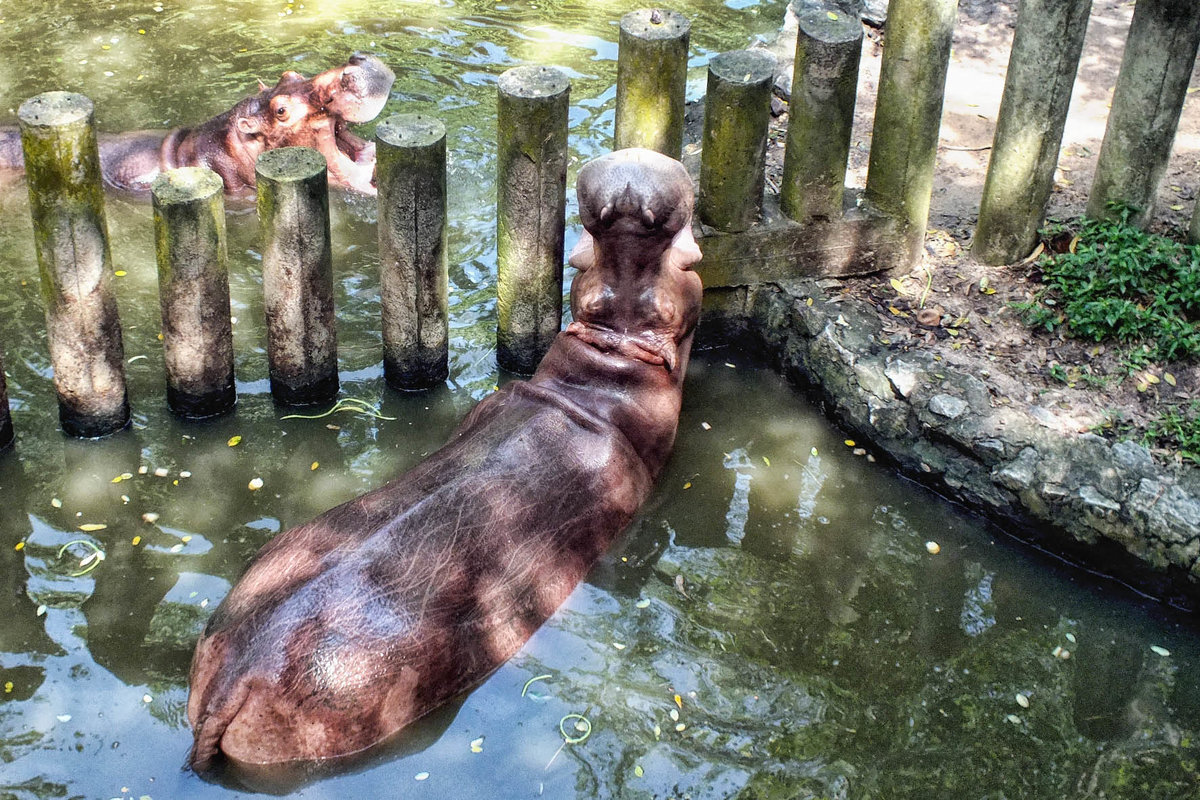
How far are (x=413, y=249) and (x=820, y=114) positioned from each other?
2.07m

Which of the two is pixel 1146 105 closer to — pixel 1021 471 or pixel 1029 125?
pixel 1029 125

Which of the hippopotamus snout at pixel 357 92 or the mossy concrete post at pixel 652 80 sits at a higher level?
the mossy concrete post at pixel 652 80

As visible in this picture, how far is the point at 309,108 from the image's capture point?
830 centimetres

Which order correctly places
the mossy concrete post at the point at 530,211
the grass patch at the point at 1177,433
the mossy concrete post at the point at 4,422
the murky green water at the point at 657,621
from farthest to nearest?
the mossy concrete post at the point at 530,211 < the mossy concrete post at the point at 4,422 < the grass patch at the point at 1177,433 < the murky green water at the point at 657,621

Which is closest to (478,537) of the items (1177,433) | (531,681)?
(531,681)

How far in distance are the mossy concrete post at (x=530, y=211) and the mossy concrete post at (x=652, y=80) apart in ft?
1.23

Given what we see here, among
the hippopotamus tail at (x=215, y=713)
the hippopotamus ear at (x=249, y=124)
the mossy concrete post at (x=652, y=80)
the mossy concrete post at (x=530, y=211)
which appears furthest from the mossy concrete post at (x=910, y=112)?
the hippopotamus tail at (x=215, y=713)

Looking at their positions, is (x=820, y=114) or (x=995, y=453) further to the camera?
(x=820, y=114)

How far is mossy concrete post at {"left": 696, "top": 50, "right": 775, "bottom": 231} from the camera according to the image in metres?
6.60

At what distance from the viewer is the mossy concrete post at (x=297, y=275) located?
20.2 feet

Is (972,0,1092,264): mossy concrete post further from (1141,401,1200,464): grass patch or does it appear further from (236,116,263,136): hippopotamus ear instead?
(236,116,263,136): hippopotamus ear

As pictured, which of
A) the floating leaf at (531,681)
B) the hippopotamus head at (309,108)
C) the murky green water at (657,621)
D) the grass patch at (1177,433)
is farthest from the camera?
the hippopotamus head at (309,108)

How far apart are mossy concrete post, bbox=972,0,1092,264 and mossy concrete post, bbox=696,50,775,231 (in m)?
1.16

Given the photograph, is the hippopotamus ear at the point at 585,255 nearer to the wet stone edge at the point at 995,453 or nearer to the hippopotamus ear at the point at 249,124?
the wet stone edge at the point at 995,453
